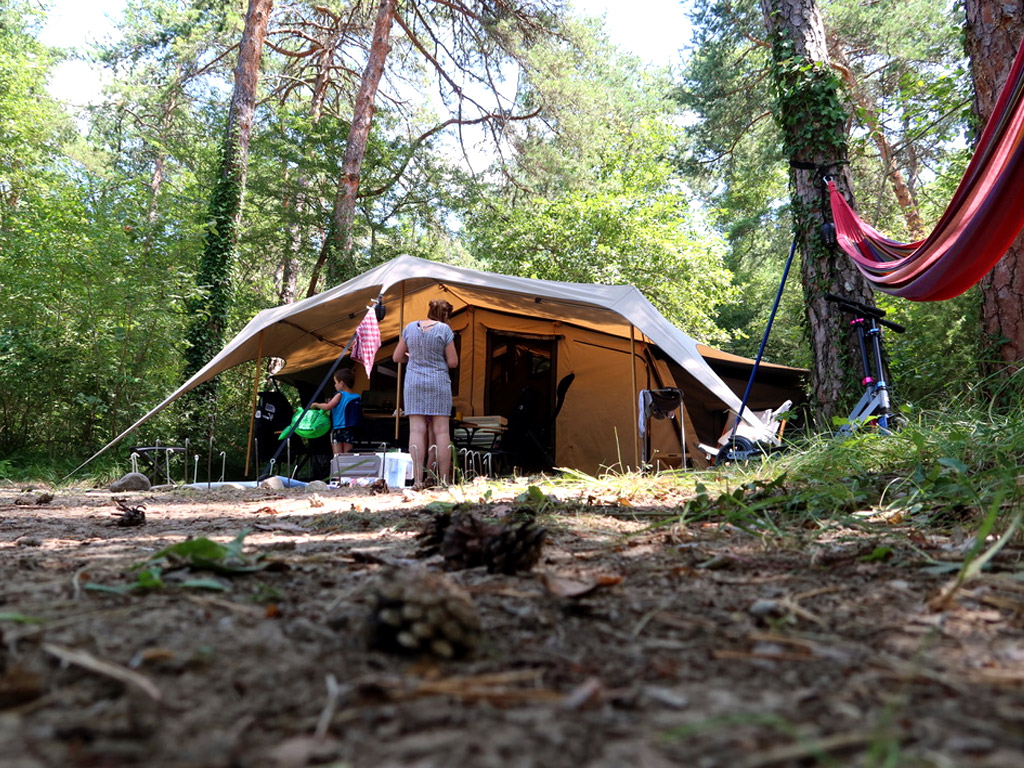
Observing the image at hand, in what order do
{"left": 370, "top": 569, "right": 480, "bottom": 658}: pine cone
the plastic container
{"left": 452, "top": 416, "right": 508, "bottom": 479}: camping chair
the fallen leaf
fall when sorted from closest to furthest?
{"left": 370, "top": 569, "right": 480, "bottom": 658}: pine cone < the fallen leaf < the plastic container < {"left": 452, "top": 416, "right": 508, "bottom": 479}: camping chair

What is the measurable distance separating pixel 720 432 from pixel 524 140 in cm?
876

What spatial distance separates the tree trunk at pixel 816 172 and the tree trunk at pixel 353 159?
27.6 ft

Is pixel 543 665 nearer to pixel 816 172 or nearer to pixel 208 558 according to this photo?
pixel 208 558

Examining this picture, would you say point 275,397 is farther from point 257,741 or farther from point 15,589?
point 257,741

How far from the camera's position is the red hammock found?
2.21 meters

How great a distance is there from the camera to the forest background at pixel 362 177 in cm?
826

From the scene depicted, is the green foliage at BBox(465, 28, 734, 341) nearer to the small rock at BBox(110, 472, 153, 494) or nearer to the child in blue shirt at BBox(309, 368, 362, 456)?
the child in blue shirt at BBox(309, 368, 362, 456)

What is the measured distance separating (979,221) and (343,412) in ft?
17.7

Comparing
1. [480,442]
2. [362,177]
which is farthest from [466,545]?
[362,177]

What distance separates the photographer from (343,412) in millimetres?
6578

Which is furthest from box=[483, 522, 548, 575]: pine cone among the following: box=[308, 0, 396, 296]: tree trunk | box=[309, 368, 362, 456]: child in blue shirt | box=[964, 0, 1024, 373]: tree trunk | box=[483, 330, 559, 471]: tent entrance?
box=[308, 0, 396, 296]: tree trunk

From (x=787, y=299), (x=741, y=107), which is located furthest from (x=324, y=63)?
(x=787, y=299)

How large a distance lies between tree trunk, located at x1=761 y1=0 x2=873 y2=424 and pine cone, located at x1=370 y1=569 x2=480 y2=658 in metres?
4.06

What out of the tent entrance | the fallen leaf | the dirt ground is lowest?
the dirt ground
